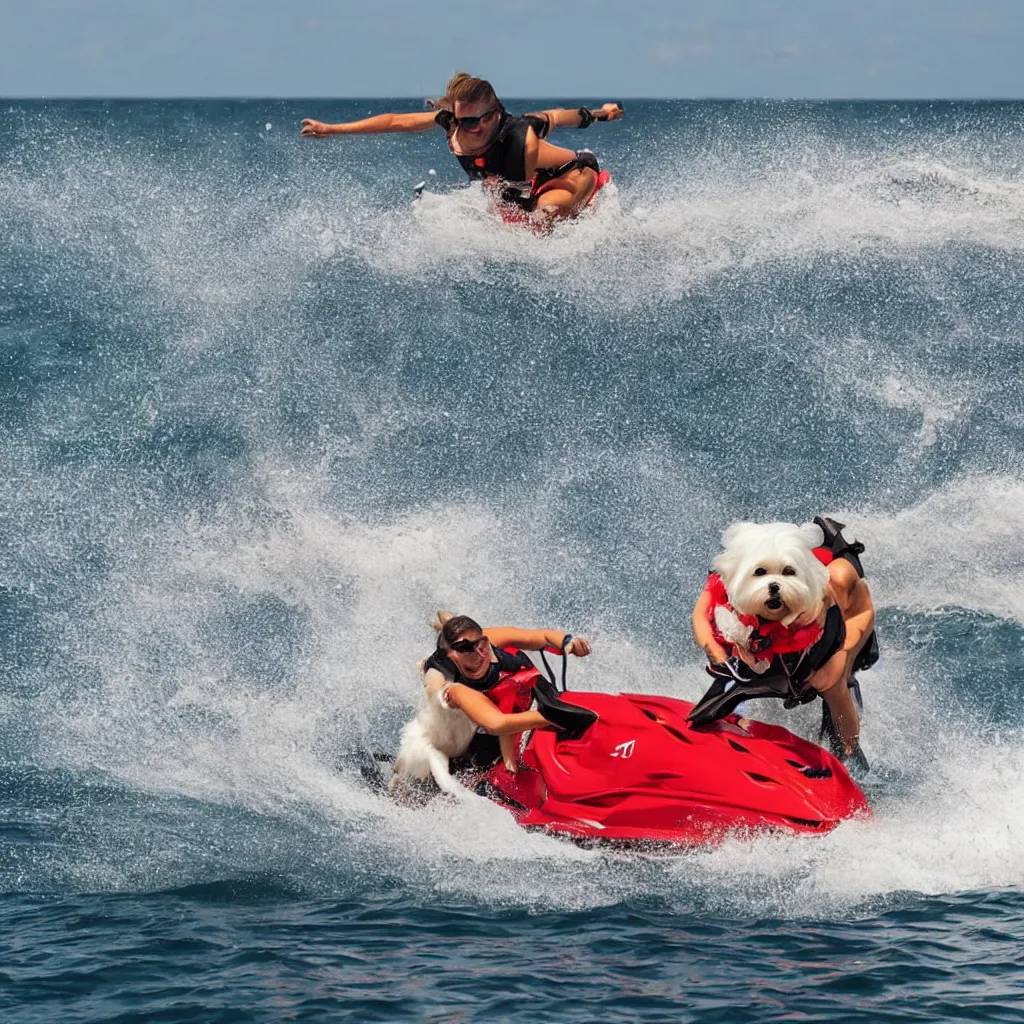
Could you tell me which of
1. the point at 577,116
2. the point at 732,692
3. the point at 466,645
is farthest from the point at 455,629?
the point at 577,116

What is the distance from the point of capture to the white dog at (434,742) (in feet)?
29.2

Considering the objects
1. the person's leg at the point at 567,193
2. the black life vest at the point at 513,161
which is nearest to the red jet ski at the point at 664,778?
the black life vest at the point at 513,161

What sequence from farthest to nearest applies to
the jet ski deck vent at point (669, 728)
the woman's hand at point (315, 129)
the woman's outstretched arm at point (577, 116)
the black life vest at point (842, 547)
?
the woman's outstretched arm at point (577, 116), the woman's hand at point (315, 129), the black life vest at point (842, 547), the jet ski deck vent at point (669, 728)

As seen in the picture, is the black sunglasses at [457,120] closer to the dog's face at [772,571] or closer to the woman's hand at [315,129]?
the woman's hand at [315,129]

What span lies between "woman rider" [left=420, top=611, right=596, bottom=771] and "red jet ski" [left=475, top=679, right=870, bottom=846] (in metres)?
0.13

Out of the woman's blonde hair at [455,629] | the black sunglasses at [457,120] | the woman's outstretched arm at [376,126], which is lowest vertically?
the woman's blonde hair at [455,629]

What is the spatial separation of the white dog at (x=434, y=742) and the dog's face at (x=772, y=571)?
175 centimetres

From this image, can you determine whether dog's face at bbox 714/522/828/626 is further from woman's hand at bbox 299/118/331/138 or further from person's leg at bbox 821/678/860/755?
woman's hand at bbox 299/118/331/138

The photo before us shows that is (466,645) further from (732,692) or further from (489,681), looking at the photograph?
(732,692)

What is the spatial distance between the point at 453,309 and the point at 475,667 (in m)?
9.19

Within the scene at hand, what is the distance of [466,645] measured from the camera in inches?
340

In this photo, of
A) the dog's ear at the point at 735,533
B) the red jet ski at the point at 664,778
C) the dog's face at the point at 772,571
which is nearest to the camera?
the dog's face at the point at 772,571

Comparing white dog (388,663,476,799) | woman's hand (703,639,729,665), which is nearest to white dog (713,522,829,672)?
woman's hand (703,639,729,665)

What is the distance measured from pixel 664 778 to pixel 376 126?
6502 mm
